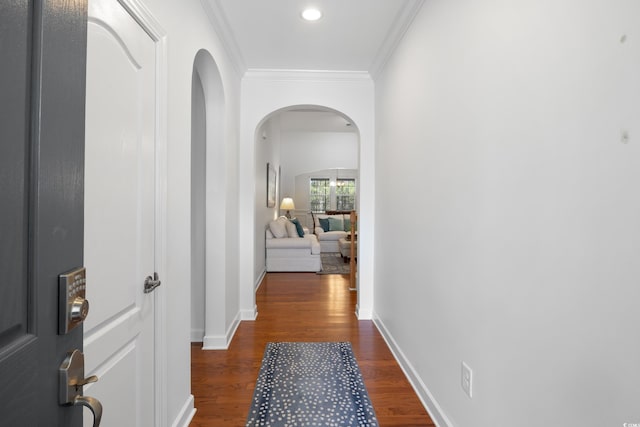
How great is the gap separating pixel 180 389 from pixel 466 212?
175 centimetres

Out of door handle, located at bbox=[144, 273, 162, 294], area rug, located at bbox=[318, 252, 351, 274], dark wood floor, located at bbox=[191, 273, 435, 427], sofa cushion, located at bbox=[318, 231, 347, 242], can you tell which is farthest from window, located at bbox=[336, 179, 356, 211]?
door handle, located at bbox=[144, 273, 162, 294]

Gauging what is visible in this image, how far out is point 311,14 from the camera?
2.48 metres

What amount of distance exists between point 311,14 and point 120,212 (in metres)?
2.04

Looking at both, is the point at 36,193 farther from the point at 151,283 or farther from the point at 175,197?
the point at 175,197

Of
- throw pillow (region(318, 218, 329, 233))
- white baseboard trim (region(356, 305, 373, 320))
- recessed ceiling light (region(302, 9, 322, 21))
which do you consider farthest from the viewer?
throw pillow (region(318, 218, 329, 233))

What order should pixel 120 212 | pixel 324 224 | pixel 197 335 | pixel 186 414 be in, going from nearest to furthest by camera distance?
pixel 120 212 → pixel 186 414 → pixel 197 335 → pixel 324 224

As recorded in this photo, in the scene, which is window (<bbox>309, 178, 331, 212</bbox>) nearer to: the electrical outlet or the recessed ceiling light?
the recessed ceiling light

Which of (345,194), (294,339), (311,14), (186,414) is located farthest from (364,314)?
(345,194)

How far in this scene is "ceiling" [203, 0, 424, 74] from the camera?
2.38 meters

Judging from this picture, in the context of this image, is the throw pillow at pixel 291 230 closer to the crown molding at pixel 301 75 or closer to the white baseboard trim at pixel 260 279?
the white baseboard trim at pixel 260 279

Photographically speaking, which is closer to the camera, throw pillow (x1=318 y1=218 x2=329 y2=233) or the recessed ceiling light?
the recessed ceiling light

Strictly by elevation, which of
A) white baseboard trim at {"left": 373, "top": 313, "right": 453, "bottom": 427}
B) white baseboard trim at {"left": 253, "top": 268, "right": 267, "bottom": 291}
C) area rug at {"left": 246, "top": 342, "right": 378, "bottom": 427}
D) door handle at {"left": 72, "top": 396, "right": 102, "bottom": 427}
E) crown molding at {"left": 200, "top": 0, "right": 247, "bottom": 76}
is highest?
crown molding at {"left": 200, "top": 0, "right": 247, "bottom": 76}

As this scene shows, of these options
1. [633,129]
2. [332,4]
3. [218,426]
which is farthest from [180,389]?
[332,4]

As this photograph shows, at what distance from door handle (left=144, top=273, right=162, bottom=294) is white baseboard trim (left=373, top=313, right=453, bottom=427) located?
1.61m
